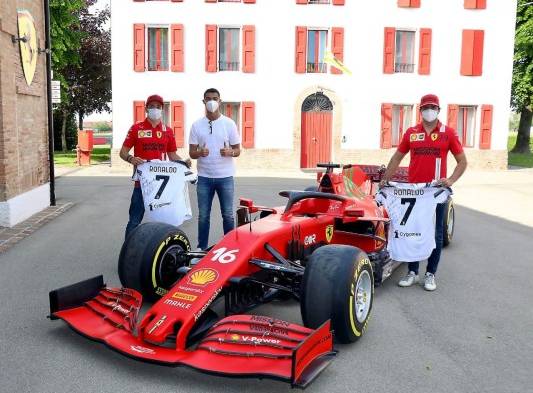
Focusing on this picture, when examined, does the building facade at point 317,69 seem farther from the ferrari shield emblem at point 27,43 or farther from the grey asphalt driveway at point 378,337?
the grey asphalt driveway at point 378,337

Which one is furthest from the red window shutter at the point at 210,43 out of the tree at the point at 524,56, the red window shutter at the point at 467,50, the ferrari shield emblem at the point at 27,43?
the tree at the point at 524,56

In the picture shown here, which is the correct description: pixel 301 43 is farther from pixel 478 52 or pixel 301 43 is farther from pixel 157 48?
pixel 478 52

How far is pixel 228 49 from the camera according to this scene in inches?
850

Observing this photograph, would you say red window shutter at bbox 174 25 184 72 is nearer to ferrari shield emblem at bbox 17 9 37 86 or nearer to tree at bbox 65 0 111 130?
tree at bbox 65 0 111 130

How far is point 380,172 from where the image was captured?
7707 mm

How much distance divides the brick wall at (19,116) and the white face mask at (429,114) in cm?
642

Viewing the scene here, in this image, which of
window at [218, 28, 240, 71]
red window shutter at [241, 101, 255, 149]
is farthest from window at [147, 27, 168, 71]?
red window shutter at [241, 101, 255, 149]

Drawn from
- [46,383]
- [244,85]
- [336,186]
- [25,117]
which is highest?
[244,85]

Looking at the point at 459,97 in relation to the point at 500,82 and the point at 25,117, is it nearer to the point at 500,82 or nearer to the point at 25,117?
the point at 500,82

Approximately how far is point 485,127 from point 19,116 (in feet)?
59.7

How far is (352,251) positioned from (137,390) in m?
Answer: 1.86

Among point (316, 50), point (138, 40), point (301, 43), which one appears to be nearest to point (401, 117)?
point (316, 50)

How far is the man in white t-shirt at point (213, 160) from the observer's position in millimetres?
6582

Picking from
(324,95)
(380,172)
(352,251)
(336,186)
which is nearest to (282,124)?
(324,95)
